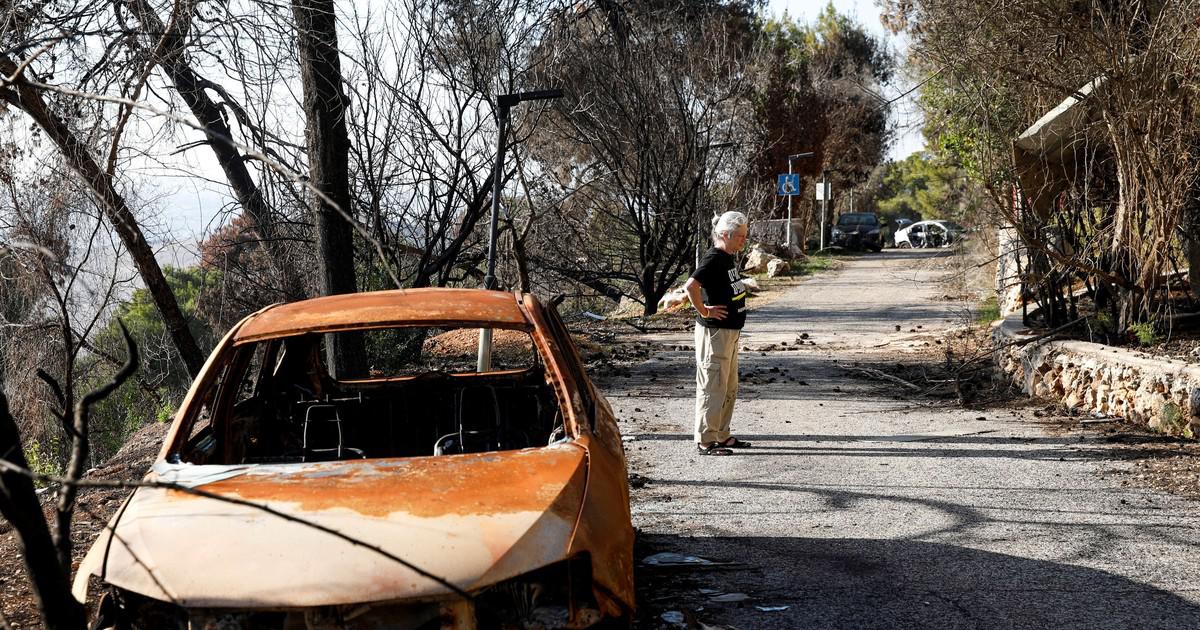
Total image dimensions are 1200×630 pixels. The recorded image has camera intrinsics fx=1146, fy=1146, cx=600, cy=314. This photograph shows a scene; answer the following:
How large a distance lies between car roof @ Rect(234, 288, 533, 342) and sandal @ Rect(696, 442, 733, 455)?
363cm

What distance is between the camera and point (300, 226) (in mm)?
13164

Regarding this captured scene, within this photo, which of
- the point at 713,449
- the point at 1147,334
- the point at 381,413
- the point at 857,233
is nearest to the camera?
the point at 381,413

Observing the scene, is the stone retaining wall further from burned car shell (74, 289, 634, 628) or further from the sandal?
burned car shell (74, 289, 634, 628)

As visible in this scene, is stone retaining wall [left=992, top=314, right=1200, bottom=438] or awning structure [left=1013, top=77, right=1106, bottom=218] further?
awning structure [left=1013, top=77, right=1106, bottom=218]

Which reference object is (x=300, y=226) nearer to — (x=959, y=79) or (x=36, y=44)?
(x=36, y=44)

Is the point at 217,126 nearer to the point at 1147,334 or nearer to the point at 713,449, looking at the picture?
the point at 713,449

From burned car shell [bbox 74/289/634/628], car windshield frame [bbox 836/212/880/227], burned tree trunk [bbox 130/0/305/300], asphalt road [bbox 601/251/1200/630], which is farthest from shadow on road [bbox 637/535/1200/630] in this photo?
car windshield frame [bbox 836/212/880/227]

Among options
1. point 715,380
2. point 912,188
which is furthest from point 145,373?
point 912,188

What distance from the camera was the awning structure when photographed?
10.5 metres

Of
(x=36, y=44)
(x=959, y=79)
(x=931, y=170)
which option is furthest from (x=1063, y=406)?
(x=931, y=170)

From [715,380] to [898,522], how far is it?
2261mm

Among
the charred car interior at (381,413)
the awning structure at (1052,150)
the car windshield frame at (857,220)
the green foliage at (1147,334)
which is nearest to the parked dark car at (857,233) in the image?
the car windshield frame at (857,220)

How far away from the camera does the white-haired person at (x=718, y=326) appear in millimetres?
8336

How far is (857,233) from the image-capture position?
50312 millimetres
